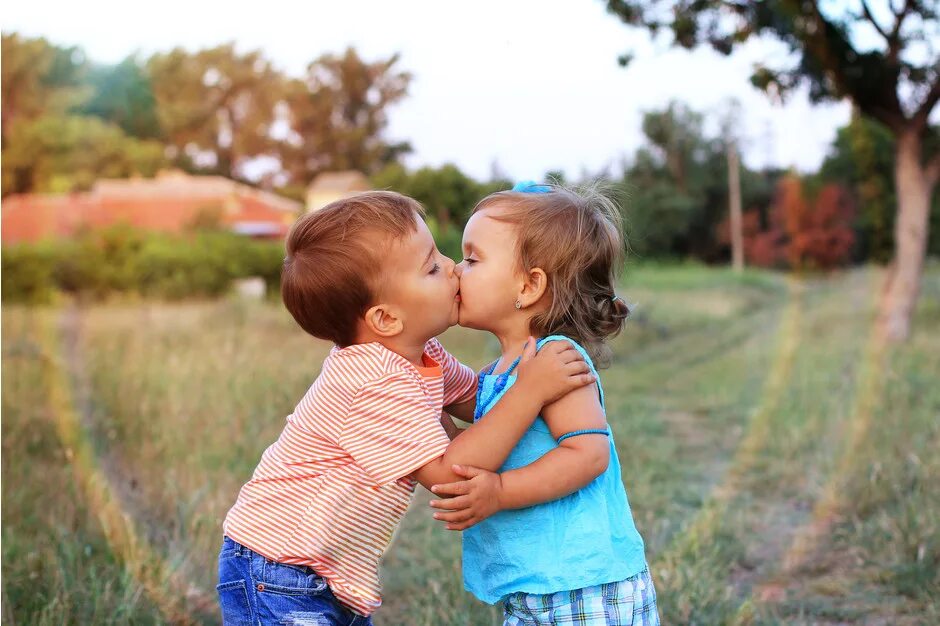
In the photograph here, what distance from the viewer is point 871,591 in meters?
3.40

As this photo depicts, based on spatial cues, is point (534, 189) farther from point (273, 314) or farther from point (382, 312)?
point (273, 314)

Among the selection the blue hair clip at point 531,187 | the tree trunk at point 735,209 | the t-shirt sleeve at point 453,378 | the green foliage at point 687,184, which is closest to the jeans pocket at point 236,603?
the t-shirt sleeve at point 453,378

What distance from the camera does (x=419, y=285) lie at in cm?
197

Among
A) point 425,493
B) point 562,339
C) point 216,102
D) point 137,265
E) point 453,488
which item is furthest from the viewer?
point 216,102

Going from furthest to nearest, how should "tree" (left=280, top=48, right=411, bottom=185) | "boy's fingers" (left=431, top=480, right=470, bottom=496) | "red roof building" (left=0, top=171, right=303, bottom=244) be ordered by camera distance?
1. "red roof building" (left=0, top=171, right=303, bottom=244)
2. "tree" (left=280, top=48, right=411, bottom=185)
3. "boy's fingers" (left=431, top=480, right=470, bottom=496)

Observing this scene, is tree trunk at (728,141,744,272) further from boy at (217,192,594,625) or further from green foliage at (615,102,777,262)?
boy at (217,192,594,625)

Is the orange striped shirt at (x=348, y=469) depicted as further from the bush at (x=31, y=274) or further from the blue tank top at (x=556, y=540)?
the bush at (x=31, y=274)

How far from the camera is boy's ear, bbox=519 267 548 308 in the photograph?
2.08 m

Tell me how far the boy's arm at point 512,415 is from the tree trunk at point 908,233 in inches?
379

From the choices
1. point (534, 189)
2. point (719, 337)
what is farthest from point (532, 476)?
point (719, 337)

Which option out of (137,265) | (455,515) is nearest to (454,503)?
(455,515)

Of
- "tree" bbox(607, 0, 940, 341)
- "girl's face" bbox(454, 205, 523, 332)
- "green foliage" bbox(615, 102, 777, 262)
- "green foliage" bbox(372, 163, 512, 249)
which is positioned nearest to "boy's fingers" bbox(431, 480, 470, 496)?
"girl's face" bbox(454, 205, 523, 332)

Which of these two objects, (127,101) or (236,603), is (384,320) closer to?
(236,603)

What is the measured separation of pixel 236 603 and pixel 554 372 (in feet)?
2.68
